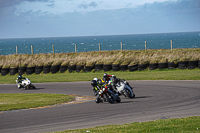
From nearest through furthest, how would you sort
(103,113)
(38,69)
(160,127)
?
(160,127) < (103,113) < (38,69)

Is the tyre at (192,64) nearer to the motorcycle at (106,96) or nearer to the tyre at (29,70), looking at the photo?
the motorcycle at (106,96)

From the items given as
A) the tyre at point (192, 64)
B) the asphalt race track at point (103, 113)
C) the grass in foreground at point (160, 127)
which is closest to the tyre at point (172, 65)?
the tyre at point (192, 64)

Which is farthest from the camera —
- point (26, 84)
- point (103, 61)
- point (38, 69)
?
point (38, 69)

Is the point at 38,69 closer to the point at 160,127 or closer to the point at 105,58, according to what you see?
the point at 105,58

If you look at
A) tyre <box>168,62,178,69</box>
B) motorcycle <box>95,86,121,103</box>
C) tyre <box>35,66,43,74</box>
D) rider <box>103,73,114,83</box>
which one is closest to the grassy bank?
tyre <box>168,62,178,69</box>

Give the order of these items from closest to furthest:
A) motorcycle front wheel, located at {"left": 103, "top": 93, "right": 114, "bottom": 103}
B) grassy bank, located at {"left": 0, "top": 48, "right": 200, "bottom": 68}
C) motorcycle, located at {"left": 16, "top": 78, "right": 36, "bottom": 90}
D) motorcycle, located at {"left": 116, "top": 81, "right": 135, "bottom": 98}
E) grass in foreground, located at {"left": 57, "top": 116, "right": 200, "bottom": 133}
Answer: grass in foreground, located at {"left": 57, "top": 116, "right": 200, "bottom": 133}
motorcycle front wheel, located at {"left": 103, "top": 93, "right": 114, "bottom": 103}
motorcycle, located at {"left": 116, "top": 81, "right": 135, "bottom": 98}
motorcycle, located at {"left": 16, "top": 78, "right": 36, "bottom": 90}
grassy bank, located at {"left": 0, "top": 48, "right": 200, "bottom": 68}

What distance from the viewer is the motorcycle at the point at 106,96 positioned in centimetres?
1630

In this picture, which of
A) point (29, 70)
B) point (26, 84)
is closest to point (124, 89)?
point (26, 84)

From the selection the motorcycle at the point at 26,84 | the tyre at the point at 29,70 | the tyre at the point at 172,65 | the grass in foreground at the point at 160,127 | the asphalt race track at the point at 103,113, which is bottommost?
the asphalt race track at the point at 103,113

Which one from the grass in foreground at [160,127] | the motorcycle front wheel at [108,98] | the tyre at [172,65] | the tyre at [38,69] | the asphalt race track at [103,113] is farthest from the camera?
the tyre at [38,69]

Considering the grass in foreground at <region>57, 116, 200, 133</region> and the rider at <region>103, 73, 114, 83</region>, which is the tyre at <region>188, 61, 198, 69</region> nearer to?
the rider at <region>103, 73, 114, 83</region>

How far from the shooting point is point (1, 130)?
11172mm

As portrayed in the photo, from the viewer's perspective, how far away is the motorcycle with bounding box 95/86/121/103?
53.5ft

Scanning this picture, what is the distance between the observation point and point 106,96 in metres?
16.4
